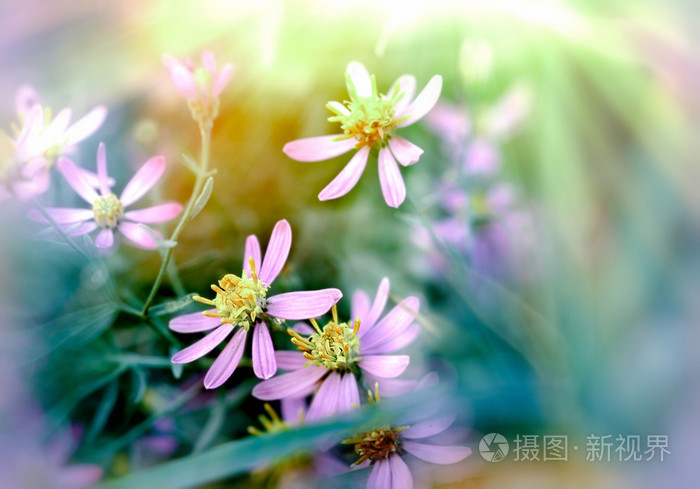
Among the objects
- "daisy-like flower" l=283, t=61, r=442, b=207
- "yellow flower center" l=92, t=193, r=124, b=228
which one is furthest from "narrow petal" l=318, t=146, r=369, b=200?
"yellow flower center" l=92, t=193, r=124, b=228

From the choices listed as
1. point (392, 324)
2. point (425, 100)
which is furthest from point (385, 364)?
point (425, 100)

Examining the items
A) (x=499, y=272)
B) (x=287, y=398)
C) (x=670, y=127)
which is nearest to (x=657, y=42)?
(x=670, y=127)

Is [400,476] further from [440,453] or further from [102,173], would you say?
[102,173]

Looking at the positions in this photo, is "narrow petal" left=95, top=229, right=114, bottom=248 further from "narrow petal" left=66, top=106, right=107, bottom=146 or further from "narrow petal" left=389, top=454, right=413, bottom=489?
"narrow petal" left=389, top=454, right=413, bottom=489

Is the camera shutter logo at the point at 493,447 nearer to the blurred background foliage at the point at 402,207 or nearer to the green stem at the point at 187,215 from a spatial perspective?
the blurred background foliage at the point at 402,207

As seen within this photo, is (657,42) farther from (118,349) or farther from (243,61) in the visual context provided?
(118,349)

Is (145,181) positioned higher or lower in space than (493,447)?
higher

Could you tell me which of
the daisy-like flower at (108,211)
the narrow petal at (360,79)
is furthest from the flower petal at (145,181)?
the narrow petal at (360,79)
